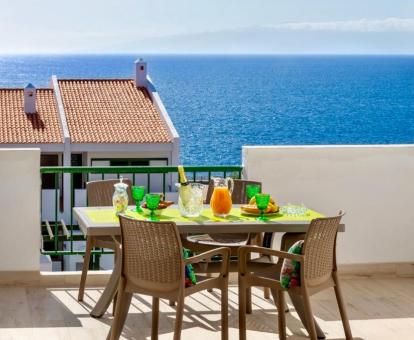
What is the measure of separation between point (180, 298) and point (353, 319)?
1578 millimetres

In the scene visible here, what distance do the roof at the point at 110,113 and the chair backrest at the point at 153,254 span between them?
31440mm

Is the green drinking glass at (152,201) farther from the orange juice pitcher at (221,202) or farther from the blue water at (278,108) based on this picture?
the blue water at (278,108)

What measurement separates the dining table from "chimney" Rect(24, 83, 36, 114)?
3370 cm

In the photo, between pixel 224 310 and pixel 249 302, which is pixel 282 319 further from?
pixel 249 302

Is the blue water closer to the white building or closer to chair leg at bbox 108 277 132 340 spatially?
the white building

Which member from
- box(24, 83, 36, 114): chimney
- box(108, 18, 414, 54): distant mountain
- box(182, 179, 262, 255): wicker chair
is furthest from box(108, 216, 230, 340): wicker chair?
box(108, 18, 414, 54): distant mountain

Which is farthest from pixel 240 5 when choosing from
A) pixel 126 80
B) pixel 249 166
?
pixel 249 166

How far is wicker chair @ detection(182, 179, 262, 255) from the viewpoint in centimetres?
560

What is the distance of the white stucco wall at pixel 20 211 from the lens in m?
6.42

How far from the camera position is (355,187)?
273 inches

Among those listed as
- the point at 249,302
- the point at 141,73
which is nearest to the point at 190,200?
the point at 249,302

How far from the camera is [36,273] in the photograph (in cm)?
646

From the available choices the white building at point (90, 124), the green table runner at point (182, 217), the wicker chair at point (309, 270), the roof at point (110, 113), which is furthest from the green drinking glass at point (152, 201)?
the roof at point (110, 113)

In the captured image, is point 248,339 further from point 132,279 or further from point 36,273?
point 36,273
